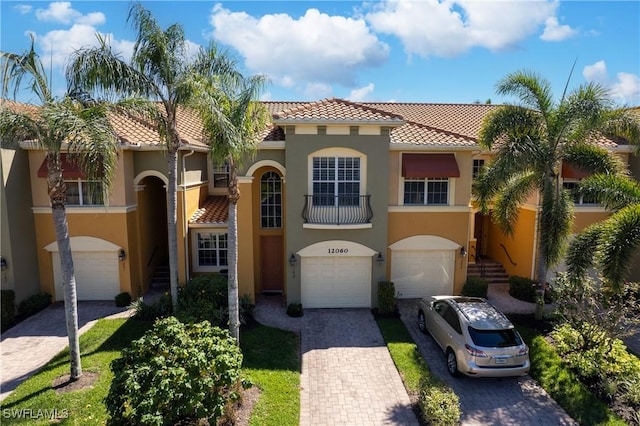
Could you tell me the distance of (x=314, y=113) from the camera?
1508 cm

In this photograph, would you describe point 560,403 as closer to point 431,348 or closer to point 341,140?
point 431,348

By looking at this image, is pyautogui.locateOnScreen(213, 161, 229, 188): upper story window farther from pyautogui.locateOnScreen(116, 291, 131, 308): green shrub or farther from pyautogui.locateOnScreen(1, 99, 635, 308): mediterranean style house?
pyautogui.locateOnScreen(116, 291, 131, 308): green shrub

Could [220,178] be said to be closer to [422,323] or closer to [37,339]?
[37,339]

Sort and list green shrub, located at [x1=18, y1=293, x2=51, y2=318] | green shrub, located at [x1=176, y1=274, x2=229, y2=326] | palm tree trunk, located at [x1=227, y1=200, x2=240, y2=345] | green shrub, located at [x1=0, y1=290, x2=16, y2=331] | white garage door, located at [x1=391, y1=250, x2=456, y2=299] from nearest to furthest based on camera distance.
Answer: palm tree trunk, located at [x1=227, y1=200, x2=240, y2=345]
green shrub, located at [x1=176, y1=274, x2=229, y2=326]
green shrub, located at [x1=0, y1=290, x2=16, y2=331]
green shrub, located at [x1=18, y1=293, x2=51, y2=318]
white garage door, located at [x1=391, y1=250, x2=456, y2=299]

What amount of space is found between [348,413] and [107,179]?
8747mm

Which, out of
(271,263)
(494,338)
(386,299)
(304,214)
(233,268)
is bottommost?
(386,299)

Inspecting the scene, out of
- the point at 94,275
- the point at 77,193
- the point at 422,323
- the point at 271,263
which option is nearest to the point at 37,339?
the point at 94,275

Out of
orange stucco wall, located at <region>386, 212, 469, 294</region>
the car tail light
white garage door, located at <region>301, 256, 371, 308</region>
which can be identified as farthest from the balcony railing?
the car tail light

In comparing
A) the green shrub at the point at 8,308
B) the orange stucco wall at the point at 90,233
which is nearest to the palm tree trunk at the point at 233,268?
the orange stucco wall at the point at 90,233

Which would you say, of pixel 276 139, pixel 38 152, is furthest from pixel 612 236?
pixel 38 152

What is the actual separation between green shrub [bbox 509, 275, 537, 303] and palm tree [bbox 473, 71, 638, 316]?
9.48ft

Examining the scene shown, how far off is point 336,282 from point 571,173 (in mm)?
10548

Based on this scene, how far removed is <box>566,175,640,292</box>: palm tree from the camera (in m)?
9.89

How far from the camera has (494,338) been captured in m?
10.7
